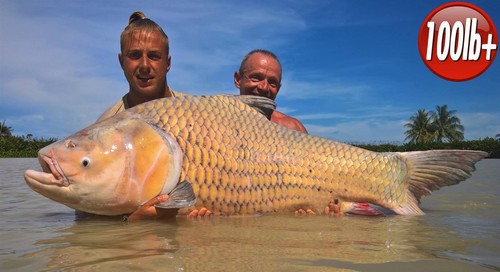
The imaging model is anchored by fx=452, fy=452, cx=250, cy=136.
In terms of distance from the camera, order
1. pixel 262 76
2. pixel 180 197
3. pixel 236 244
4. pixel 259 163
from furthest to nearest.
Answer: pixel 262 76
pixel 259 163
pixel 180 197
pixel 236 244

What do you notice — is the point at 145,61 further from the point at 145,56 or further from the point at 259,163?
the point at 259,163

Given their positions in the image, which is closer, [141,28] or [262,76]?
[141,28]

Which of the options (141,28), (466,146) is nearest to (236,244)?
(141,28)

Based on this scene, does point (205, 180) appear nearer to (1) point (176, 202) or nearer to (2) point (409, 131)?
(1) point (176, 202)

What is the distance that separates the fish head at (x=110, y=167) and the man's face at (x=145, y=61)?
1.63 meters

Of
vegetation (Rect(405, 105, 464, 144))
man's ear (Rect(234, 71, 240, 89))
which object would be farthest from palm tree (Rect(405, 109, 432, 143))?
man's ear (Rect(234, 71, 240, 89))

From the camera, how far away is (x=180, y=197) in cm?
319

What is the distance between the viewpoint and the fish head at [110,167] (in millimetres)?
3008

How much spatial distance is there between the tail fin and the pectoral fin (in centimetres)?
189

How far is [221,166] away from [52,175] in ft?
3.89

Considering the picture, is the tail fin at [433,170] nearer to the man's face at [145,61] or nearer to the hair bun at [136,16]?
the man's face at [145,61]

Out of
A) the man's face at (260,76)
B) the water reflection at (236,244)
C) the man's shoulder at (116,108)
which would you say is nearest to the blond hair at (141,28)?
the man's shoulder at (116,108)

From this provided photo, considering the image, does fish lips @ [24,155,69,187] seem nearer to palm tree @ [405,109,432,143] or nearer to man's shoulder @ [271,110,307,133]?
man's shoulder @ [271,110,307,133]

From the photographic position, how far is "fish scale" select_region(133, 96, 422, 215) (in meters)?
3.43
